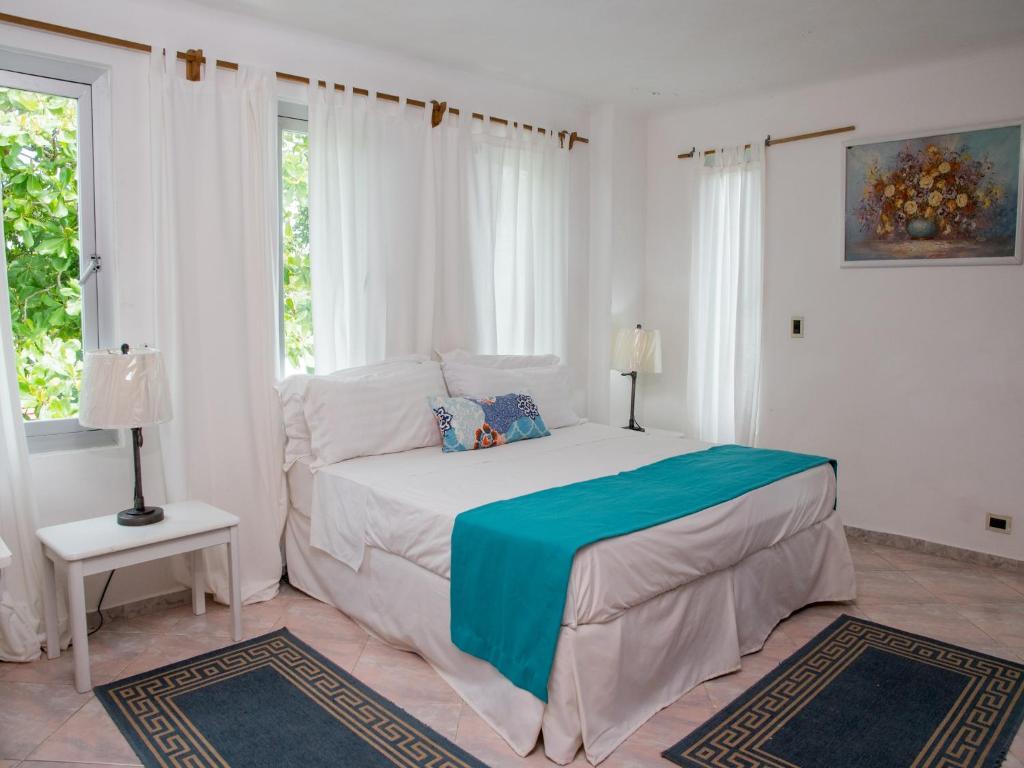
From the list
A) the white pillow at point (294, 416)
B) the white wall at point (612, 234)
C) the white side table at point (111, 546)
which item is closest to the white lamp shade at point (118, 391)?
the white side table at point (111, 546)

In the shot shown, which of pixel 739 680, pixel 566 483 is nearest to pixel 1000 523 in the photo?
pixel 739 680

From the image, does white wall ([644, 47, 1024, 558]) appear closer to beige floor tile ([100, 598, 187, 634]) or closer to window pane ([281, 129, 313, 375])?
window pane ([281, 129, 313, 375])

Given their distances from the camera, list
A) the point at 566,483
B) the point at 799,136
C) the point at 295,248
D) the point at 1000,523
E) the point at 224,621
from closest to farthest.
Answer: the point at 566,483
the point at 224,621
the point at 295,248
the point at 1000,523
the point at 799,136

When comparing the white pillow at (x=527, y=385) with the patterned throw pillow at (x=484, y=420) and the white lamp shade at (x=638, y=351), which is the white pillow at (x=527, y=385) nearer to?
the patterned throw pillow at (x=484, y=420)

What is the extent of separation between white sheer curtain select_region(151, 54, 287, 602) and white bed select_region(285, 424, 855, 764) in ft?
0.68

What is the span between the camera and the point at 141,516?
2693 millimetres

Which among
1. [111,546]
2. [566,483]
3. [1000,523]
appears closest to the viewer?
[111,546]

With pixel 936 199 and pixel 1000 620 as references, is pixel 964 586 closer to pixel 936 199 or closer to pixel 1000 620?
pixel 1000 620

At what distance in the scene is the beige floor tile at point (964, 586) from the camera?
10.8 feet

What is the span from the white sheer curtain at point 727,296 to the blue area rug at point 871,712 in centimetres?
185

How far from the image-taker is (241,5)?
10.00ft

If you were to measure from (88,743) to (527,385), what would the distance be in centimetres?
232

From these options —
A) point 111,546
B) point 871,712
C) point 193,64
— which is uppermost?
point 193,64

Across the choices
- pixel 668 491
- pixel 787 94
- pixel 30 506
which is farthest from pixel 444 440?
pixel 787 94
